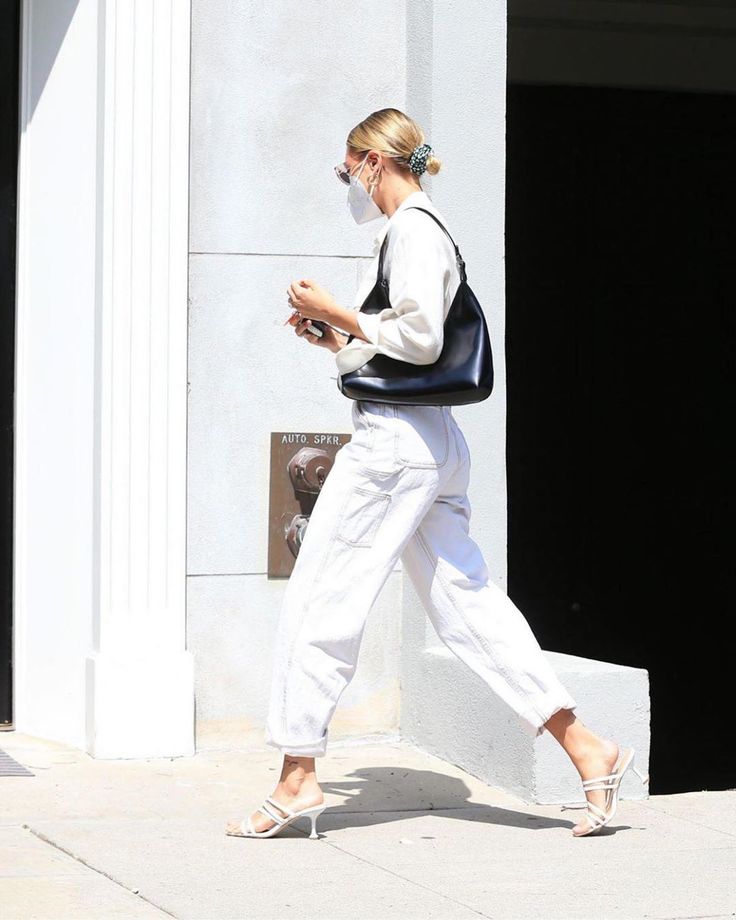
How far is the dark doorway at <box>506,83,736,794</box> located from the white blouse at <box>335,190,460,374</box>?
17.2ft

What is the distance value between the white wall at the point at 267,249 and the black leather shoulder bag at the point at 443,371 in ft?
4.23

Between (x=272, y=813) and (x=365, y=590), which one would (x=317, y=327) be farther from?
(x=272, y=813)

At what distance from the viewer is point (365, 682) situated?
6.16 m

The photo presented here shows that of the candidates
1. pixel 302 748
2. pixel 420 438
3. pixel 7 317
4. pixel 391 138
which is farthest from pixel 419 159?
pixel 7 317

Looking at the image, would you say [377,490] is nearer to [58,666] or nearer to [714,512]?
[58,666]

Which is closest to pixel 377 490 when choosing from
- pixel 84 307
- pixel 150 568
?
pixel 150 568

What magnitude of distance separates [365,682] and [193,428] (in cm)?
115

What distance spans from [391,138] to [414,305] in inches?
21.9

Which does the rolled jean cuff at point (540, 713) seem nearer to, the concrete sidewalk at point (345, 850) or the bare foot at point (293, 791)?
the concrete sidewalk at point (345, 850)

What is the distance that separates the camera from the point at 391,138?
4711mm

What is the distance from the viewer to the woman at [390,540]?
4551 mm

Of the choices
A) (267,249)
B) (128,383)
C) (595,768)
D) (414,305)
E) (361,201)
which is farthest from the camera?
(267,249)

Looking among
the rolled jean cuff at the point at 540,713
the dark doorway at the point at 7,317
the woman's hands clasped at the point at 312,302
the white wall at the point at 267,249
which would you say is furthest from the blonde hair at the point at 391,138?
the dark doorway at the point at 7,317

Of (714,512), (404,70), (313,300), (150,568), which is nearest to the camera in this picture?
(313,300)
